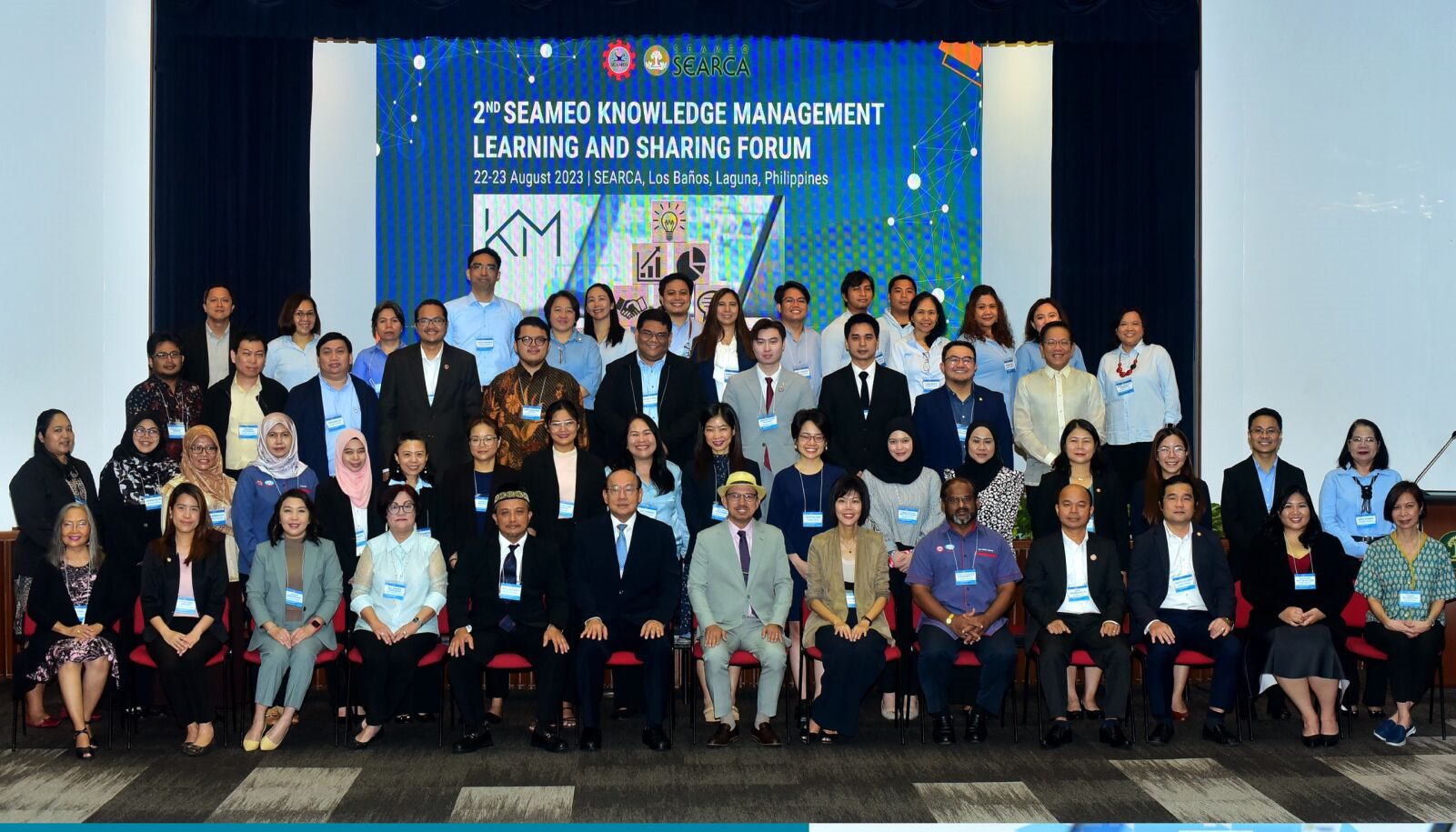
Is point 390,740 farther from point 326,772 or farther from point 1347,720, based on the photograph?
point 1347,720

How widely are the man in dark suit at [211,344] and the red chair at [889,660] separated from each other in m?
2.98

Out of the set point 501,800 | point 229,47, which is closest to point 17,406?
Result: point 229,47

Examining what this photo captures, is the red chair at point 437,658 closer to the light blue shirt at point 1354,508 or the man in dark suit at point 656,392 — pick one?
the man in dark suit at point 656,392

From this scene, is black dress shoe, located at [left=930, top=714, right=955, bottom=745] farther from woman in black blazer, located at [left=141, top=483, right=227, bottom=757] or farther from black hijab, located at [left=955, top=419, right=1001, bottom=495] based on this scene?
woman in black blazer, located at [left=141, top=483, right=227, bottom=757]

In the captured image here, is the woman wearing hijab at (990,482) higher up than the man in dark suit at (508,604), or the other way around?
the woman wearing hijab at (990,482)

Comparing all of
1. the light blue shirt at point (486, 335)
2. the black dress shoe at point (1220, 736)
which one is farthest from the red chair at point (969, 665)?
the light blue shirt at point (486, 335)

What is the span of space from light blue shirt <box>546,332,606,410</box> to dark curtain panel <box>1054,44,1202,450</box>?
3222 millimetres

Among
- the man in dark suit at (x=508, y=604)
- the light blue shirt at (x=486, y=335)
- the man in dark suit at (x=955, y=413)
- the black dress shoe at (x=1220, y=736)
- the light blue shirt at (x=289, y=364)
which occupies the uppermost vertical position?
the light blue shirt at (x=486, y=335)

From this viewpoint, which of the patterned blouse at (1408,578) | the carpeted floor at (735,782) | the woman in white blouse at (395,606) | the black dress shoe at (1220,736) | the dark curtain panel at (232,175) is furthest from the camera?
the dark curtain panel at (232,175)

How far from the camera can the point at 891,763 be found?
518cm

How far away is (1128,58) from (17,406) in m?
6.72

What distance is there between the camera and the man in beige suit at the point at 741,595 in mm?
5527

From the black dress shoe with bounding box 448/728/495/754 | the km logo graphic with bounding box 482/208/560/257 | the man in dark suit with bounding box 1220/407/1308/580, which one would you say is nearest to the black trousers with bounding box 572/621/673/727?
the black dress shoe with bounding box 448/728/495/754

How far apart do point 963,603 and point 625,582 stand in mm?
1333
